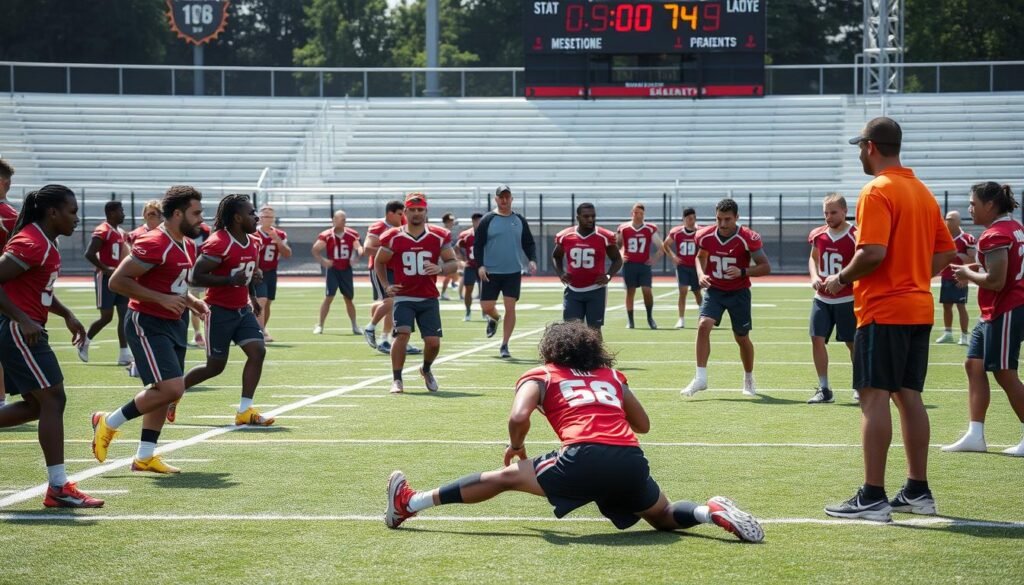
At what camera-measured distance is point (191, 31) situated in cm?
4603

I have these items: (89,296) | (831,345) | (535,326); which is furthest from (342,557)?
(89,296)

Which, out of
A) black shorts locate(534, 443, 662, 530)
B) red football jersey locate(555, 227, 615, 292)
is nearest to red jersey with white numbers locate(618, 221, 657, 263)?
red football jersey locate(555, 227, 615, 292)

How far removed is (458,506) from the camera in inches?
269

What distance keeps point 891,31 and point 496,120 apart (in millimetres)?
12242

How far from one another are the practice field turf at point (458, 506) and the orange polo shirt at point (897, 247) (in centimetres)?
101

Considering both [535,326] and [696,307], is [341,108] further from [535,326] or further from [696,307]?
[535,326]

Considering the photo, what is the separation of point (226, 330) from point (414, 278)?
2846 millimetres

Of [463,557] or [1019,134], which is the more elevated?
[1019,134]

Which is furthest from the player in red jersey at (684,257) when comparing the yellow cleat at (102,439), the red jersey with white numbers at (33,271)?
the red jersey with white numbers at (33,271)

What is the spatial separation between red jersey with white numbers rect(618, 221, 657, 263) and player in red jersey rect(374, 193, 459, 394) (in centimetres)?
800

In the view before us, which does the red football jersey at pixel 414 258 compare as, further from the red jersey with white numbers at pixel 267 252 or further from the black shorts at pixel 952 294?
the black shorts at pixel 952 294

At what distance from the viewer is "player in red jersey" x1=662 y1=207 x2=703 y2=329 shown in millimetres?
19812

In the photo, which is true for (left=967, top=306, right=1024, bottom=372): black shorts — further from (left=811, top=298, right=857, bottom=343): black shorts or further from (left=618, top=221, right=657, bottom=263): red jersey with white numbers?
(left=618, top=221, right=657, bottom=263): red jersey with white numbers

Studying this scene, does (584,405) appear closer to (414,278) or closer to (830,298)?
(830,298)
